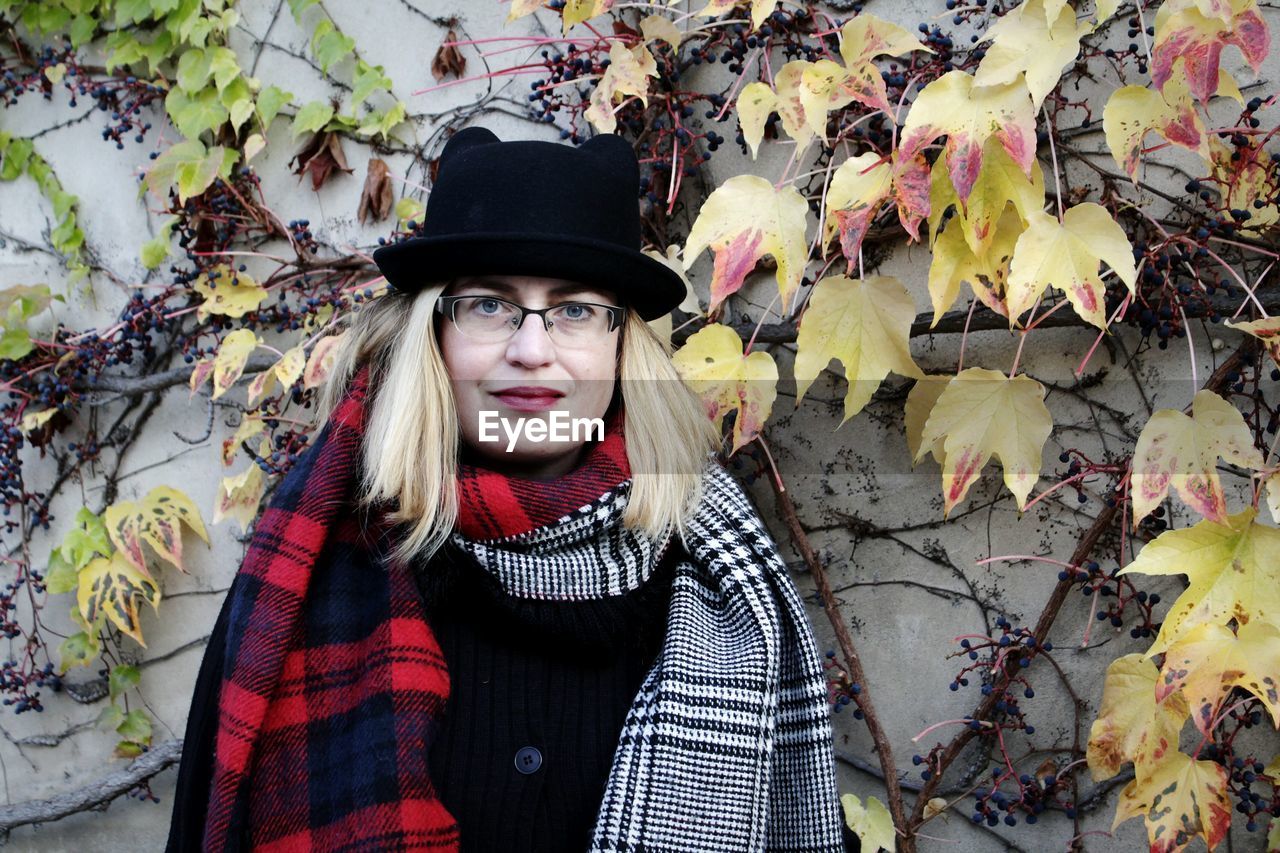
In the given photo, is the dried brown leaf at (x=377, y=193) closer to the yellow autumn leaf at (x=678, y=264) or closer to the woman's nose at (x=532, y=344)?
the yellow autumn leaf at (x=678, y=264)

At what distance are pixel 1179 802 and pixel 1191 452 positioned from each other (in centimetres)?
39

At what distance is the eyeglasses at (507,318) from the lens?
1175 mm

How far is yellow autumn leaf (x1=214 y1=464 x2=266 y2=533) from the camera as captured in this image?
1.80 meters

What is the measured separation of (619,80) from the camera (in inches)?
57.5

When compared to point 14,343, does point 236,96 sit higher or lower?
higher

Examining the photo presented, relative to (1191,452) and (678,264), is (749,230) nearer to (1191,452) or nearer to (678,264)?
(678,264)

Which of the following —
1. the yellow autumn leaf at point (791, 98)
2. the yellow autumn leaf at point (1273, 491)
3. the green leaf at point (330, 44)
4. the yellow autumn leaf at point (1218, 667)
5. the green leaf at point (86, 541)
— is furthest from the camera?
the green leaf at point (86, 541)

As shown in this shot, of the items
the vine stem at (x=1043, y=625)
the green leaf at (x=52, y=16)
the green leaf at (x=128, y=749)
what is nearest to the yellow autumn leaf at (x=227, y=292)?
the green leaf at (x=52, y=16)

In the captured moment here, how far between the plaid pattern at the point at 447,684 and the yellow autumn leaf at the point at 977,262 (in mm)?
399

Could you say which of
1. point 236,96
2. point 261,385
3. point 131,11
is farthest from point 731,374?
point 131,11

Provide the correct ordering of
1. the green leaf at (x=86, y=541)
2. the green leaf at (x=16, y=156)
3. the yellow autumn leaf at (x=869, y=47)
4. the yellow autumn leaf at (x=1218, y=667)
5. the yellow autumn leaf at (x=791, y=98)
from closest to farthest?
1. the yellow autumn leaf at (x=1218, y=667)
2. the yellow autumn leaf at (x=869, y=47)
3. the yellow autumn leaf at (x=791, y=98)
4. the green leaf at (x=86, y=541)
5. the green leaf at (x=16, y=156)

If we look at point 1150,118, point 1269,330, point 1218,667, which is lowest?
point 1218,667

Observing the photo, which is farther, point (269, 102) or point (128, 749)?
point (128, 749)

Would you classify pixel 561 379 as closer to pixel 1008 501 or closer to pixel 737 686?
pixel 737 686
